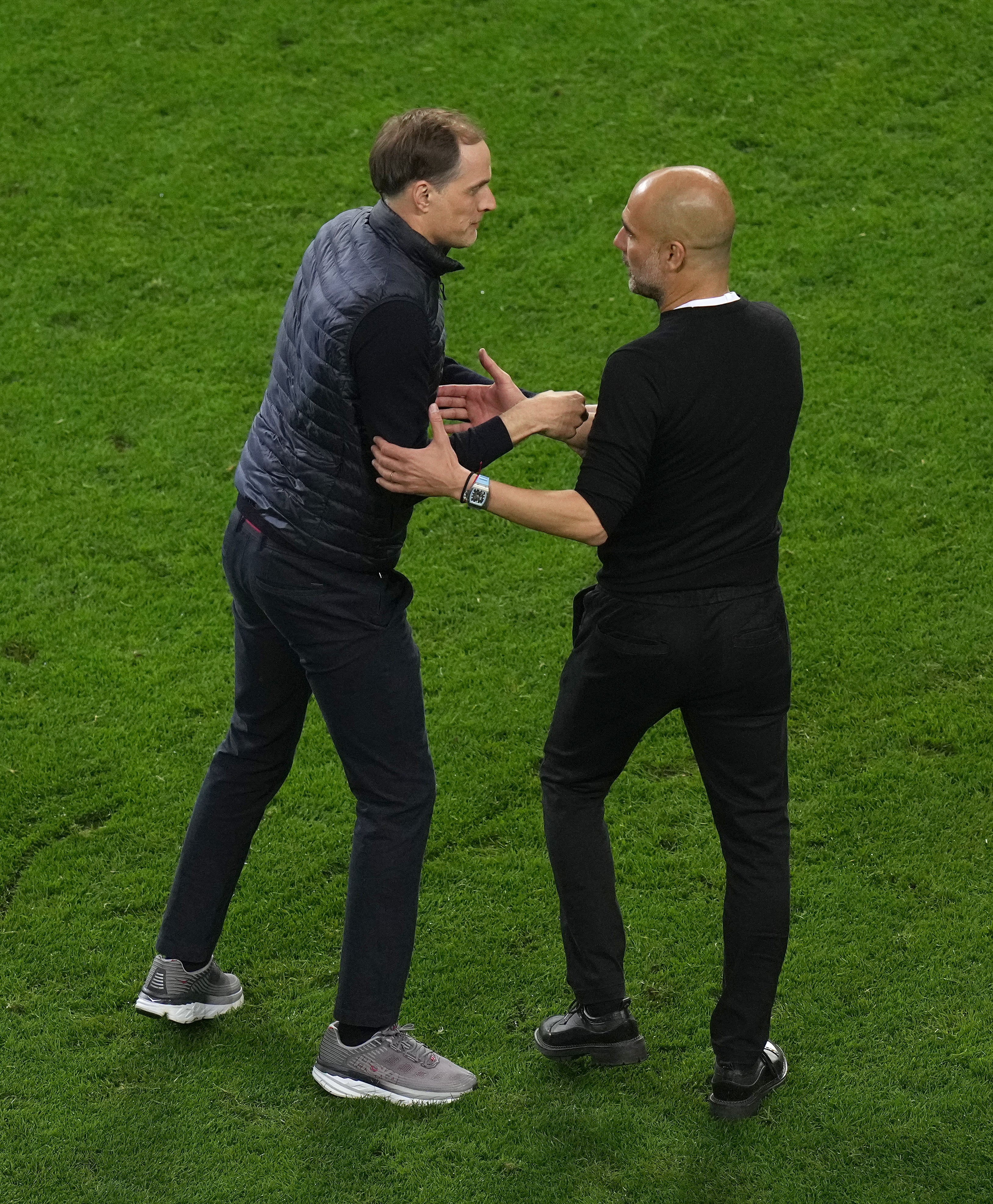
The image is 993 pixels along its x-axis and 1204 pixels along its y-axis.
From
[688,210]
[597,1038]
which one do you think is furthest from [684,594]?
[597,1038]

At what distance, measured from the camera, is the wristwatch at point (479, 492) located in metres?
3.77

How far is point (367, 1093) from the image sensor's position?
414 cm

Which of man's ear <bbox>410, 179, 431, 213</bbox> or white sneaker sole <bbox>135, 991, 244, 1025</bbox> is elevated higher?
man's ear <bbox>410, 179, 431, 213</bbox>

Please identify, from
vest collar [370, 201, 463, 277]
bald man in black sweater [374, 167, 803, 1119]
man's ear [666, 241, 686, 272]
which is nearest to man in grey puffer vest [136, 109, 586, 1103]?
vest collar [370, 201, 463, 277]

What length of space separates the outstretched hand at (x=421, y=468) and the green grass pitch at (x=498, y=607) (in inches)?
62.2

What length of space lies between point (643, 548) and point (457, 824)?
168 cm

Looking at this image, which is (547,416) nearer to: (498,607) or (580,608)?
(580,608)

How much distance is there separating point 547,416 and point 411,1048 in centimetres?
168

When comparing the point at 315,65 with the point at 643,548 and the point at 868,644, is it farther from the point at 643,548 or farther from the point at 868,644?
the point at 643,548

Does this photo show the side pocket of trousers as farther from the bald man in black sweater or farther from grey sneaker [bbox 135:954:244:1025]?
grey sneaker [bbox 135:954:244:1025]

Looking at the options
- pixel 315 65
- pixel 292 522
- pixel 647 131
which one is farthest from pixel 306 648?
pixel 315 65

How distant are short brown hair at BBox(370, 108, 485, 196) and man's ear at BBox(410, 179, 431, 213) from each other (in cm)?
1

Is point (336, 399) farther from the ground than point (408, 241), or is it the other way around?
point (408, 241)

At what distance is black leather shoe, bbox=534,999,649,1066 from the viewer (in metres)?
4.21
